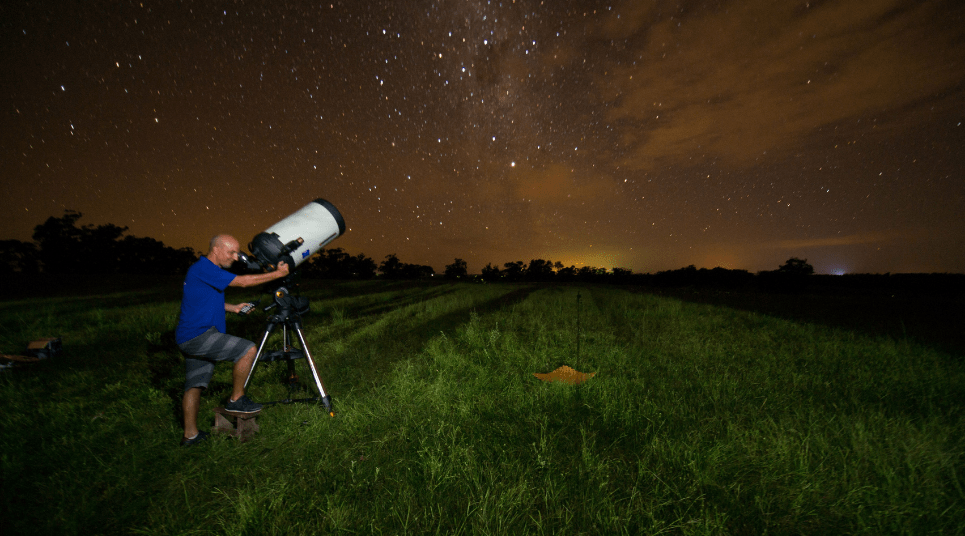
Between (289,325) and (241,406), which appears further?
(289,325)

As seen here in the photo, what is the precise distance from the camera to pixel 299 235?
4.18m

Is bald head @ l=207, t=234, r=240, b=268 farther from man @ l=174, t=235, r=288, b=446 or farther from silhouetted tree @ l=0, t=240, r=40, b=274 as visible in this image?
silhouetted tree @ l=0, t=240, r=40, b=274

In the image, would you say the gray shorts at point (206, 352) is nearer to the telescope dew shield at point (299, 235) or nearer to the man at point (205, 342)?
the man at point (205, 342)

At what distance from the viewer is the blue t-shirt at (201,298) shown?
3.55 meters

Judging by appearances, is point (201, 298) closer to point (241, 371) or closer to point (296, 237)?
point (241, 371)

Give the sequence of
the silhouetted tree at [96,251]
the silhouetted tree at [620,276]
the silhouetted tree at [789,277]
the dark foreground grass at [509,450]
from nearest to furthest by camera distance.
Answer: the dark foreground grass at [509,450] → the silhouetted tree at [789,277] → the silhouetted tree at [96,251] → the silhouetted tree at [620,276]

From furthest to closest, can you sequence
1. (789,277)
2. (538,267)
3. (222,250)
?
(538,267)
(789,277)
(222,250)

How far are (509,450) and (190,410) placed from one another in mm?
3537

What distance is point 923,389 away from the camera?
16.4 feet

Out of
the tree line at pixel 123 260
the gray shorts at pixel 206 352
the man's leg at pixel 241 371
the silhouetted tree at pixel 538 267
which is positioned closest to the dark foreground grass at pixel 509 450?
the man's leg at pixel 241 371

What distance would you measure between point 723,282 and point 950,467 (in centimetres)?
6547

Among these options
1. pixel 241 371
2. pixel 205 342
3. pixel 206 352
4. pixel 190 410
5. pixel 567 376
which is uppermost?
pixel 205 342

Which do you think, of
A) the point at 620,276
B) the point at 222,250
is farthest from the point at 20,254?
the point at 620,276

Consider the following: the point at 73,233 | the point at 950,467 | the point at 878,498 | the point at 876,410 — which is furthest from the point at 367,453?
the point at 73,233
